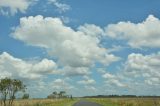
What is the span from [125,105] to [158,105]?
11178 mm

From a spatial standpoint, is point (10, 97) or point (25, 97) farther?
point (25, 97)

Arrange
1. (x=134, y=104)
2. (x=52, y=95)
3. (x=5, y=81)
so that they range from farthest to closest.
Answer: (x=52, y=95), (x=134, y=104), (x=5, y=81)

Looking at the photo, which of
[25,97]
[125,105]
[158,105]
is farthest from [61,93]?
[158,105]

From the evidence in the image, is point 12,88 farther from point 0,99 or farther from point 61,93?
point 61,93

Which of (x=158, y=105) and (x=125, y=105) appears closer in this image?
(x=158, y=105)

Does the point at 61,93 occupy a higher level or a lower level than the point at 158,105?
higher

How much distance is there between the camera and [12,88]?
44875 mm

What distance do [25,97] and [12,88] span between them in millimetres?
67360

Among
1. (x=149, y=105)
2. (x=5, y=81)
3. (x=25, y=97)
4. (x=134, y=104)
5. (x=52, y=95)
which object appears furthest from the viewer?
(x=52, y=95)

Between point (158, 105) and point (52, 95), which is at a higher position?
point (52, 95)

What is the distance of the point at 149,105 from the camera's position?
47.8 meters

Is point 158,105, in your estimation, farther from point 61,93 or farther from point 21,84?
A: point 61,93

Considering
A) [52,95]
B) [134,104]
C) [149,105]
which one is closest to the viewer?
[149,105]

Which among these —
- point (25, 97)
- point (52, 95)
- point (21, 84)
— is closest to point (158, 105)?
point (21, 84)
